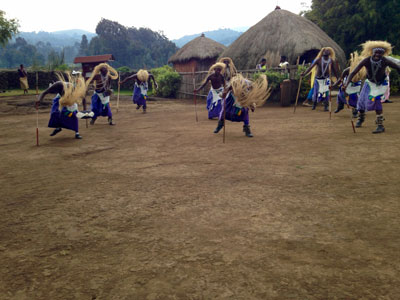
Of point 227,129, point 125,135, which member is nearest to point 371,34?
point 227,129

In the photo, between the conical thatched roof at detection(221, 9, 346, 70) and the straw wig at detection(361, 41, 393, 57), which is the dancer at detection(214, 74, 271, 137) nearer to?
the straw wig at detection(361, 41, 393, 57)

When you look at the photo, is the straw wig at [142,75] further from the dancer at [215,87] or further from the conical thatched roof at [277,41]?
the conical thatched roof at [277,41]

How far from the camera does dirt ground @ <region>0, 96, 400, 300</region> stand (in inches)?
77.4

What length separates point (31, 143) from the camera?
6.74 meters

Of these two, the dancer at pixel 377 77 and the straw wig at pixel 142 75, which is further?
the straw wig at pixel 142 75

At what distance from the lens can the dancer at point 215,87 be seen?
26.1 ft

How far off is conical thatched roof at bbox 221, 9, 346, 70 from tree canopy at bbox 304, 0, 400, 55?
3.63 m

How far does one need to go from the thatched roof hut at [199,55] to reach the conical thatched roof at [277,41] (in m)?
6.26

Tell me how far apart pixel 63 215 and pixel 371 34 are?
21.9m

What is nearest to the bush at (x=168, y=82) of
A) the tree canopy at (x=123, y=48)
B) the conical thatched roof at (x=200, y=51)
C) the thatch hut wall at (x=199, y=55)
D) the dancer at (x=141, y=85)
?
the thatch hut wall at (x=199, y=55)

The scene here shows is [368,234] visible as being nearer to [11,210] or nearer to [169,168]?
[169,168]

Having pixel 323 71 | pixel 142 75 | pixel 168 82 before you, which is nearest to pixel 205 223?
pixel 323 71

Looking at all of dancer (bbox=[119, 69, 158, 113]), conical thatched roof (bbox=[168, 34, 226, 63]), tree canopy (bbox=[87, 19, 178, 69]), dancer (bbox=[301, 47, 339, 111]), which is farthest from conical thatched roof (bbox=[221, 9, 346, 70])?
tree canopy (bbox=[87, 19, 178, 69])

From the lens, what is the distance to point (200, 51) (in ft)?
81.0
